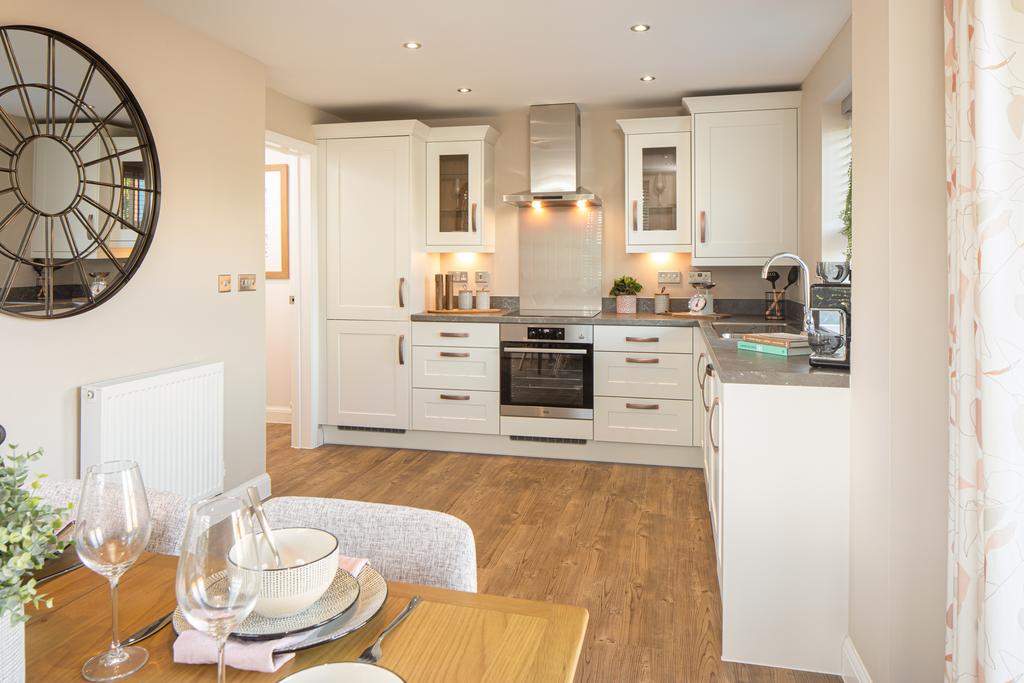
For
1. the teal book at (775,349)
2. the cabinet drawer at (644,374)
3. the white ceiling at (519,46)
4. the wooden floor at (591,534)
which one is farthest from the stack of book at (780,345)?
the cabinet drawer at (644,374)

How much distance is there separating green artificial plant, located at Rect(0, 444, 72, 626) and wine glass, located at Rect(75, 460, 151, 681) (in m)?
0.07

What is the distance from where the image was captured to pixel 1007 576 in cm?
126

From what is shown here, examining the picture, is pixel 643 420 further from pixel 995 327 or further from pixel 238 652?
pixel 238 652

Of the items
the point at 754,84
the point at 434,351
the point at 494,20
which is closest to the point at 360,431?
the point at 434,351

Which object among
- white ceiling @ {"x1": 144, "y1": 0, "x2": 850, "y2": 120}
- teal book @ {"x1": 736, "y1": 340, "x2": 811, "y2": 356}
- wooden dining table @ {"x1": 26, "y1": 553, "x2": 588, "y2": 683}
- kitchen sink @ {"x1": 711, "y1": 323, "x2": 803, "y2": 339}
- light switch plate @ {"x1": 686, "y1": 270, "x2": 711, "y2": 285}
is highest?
white ceiling @ {"x1": 144, "y1": 0, "x2": 850, "y2": 120}

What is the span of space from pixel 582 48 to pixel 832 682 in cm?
308

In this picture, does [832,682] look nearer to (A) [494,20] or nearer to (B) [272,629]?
(B) [272,629]

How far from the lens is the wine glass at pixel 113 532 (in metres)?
0.86

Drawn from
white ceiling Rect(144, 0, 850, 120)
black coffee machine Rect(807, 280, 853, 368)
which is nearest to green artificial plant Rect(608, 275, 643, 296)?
white ceiling Rect(144, 0, 850, 120)

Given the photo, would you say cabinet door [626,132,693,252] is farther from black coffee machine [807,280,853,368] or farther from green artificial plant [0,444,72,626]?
green artificial plant [0,444,72,626]

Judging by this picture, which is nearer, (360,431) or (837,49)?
(837,49)

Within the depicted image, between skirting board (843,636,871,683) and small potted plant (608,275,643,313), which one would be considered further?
small potted plant (608,275,643,313)

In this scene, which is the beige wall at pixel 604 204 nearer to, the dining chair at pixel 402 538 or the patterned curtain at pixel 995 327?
the patterned curtain at pixel 995 327

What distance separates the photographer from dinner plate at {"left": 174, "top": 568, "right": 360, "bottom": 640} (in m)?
0.87
